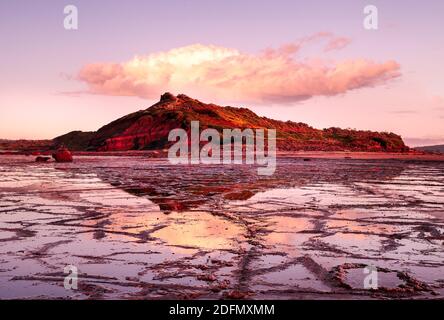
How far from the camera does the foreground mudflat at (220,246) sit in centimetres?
585

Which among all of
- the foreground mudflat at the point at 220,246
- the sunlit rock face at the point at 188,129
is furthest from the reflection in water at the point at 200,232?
the sunlit rock face at the point at 188,129

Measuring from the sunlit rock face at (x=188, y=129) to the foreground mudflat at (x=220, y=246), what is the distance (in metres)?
84.6

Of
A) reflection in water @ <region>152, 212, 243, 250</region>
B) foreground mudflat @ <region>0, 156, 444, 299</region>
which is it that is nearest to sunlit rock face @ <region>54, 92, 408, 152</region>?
foreground mudflat @ <region>0, 156, 444, 299</region>

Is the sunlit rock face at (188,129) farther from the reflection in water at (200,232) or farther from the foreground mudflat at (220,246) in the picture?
the reflection in water at (200,232)

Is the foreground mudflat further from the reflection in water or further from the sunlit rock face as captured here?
the sunlit rock face

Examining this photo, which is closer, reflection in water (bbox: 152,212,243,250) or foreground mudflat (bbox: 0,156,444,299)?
foreground mudflat (bbox: 0,156,444,299)

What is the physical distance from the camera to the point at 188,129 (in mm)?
106812

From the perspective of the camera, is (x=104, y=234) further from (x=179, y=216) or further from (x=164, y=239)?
(x=179, y=216)

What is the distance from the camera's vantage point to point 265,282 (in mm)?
6070

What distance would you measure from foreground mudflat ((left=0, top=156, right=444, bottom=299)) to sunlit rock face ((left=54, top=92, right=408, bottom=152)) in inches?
3330

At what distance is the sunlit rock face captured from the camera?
107 m

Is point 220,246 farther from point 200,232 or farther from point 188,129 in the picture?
point 188,129

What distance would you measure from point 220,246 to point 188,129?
99349mm

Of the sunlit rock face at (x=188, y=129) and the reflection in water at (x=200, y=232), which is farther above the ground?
the sunlit rock face at (x=188, y=129)
